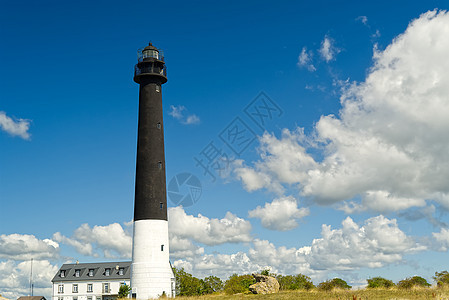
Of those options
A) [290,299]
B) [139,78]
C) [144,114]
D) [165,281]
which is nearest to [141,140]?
[144,114]

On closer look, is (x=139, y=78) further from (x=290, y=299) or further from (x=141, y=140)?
(x=290, y=299)

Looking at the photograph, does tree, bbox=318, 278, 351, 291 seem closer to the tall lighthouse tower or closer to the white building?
the tall lighthouse tower

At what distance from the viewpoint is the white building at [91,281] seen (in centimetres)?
8944

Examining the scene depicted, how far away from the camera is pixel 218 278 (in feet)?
237

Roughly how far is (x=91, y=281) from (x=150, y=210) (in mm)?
57695

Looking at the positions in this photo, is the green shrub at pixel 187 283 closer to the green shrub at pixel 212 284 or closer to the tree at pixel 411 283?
the green shrub at pixel 212 284

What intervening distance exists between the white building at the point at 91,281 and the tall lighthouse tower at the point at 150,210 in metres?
50.4

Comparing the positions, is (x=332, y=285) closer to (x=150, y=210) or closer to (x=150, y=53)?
(x=150, y=210)

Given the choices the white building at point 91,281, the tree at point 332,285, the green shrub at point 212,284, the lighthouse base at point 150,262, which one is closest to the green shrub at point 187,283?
the green shrub at point 212,284

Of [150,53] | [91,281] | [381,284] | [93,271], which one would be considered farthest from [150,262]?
[93,271]

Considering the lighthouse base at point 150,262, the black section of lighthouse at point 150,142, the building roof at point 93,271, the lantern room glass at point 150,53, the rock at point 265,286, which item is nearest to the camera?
the rock at point 265,286

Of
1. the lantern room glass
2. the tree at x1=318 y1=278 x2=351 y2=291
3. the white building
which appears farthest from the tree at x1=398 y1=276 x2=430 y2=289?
the white building

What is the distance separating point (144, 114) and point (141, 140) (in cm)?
273

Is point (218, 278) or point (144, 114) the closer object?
point (144, 114)
